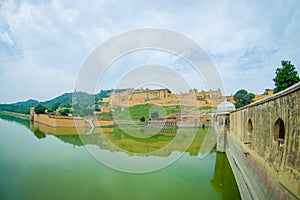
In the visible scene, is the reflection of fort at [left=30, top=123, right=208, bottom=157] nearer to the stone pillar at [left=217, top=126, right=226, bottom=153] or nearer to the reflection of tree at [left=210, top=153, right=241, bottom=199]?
the stone pillar at [left=217, top=126, right=226, bottom=153]

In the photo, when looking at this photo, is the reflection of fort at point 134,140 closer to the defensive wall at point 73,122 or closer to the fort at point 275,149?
the defensive wall at point 73,122

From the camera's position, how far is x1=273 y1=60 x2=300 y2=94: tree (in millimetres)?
10883

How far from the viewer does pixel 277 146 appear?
9.85 ft

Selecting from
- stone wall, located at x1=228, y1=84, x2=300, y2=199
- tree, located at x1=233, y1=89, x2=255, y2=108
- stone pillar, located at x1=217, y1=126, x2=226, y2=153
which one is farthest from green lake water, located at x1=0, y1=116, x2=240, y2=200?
tree, located at x1=233, y1=89, x2=255, y2=108

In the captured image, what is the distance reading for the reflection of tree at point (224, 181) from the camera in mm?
5149

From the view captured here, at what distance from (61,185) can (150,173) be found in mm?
2885

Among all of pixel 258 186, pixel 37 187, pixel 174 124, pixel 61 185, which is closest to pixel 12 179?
pixel 37 187

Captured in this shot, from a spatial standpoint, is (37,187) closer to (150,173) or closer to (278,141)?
(150,173)

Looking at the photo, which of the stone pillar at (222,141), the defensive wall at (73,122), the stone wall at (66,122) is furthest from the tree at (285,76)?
the stone wall at (66,122)

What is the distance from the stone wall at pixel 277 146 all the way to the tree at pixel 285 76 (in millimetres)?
8406

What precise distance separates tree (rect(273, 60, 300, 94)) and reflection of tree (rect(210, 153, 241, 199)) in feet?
20.2

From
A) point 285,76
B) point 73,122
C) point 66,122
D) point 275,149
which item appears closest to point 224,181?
point 275,149

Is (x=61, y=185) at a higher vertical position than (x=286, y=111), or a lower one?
lower

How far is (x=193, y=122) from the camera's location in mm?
18391
